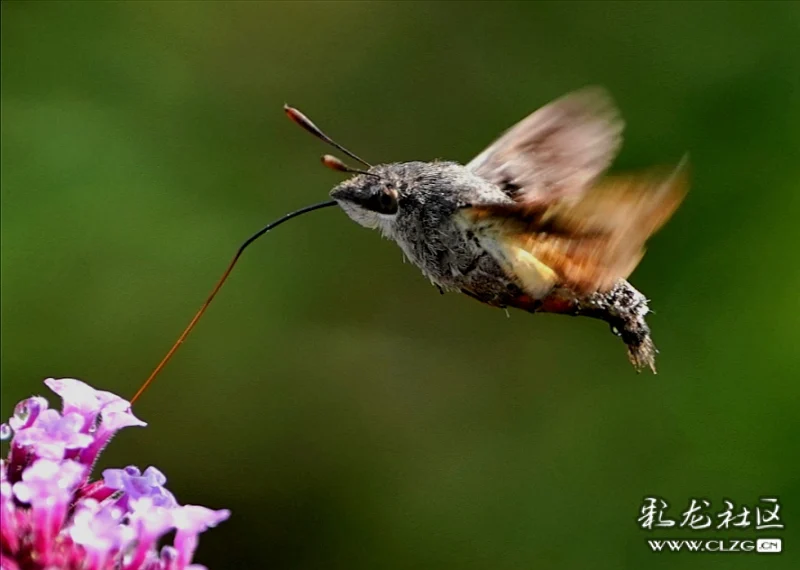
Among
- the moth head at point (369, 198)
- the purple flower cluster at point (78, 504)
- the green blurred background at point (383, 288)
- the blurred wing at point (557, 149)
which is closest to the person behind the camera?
the purple flower cluster at point (78, 504)

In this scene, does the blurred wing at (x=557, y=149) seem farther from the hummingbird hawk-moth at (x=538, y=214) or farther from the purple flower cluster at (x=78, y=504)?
the purple flower cluster at (x=78, y=504)

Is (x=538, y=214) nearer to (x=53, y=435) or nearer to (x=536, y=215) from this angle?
(x=536, y=215)

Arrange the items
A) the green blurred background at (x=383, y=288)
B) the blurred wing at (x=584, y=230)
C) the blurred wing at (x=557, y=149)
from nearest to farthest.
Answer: the blurred wing at (x=584, y=230)
the blurred wing at (x=557, y=149)
the green blurred background at (x=383, y=288)

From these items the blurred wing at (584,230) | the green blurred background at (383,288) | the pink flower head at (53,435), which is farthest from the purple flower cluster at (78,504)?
the green blurred background at (383,288)

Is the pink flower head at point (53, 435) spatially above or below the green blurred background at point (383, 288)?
below

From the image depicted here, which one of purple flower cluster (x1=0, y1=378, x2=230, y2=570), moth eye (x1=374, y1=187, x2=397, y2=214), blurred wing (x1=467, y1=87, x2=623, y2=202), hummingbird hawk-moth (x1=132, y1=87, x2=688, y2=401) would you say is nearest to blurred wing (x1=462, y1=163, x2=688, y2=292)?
hummingbird hawk-moth (x1=132, y1=87, x2=688, y2=401)

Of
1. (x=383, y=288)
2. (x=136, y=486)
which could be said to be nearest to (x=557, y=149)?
(x=136, y=486)

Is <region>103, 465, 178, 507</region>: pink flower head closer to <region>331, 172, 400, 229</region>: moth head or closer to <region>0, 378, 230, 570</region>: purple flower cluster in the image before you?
<region>0, 378, 230, 570</region>: purple flower cluster
